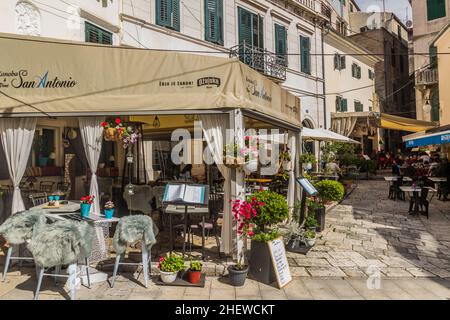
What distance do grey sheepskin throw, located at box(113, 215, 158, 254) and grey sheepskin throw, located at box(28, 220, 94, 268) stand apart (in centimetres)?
45

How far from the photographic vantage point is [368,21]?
93.7 feet

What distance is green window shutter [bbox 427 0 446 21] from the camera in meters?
22.1

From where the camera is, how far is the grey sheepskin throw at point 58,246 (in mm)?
4059

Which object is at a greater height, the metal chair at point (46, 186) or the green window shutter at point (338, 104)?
the green window shutter at point (338, 104)

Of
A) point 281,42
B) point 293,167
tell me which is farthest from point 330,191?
point 281,42

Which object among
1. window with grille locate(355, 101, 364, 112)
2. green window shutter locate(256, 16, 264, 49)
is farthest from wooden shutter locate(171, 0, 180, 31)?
window with grille locate(355, 101, 364, 112)

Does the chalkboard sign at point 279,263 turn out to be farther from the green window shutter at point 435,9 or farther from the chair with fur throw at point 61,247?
the green window shutter at point 435,9

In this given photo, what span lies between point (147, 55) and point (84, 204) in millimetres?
2545

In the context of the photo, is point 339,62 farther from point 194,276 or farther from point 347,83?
point 194,276

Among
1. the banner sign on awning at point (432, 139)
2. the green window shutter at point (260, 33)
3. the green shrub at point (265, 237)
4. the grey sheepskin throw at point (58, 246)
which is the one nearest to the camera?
the grey sheepskin throw at point (58, 246)

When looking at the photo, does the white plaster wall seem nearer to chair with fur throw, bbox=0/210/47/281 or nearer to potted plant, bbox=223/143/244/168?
potted plant, bbox=223/143/244/168

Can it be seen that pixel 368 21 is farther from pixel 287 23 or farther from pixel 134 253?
pixel 134 253

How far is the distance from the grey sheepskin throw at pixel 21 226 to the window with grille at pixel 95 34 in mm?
5635

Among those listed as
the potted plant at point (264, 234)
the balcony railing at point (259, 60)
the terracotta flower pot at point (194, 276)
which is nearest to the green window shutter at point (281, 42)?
the balcony railing at point (259, 60)
